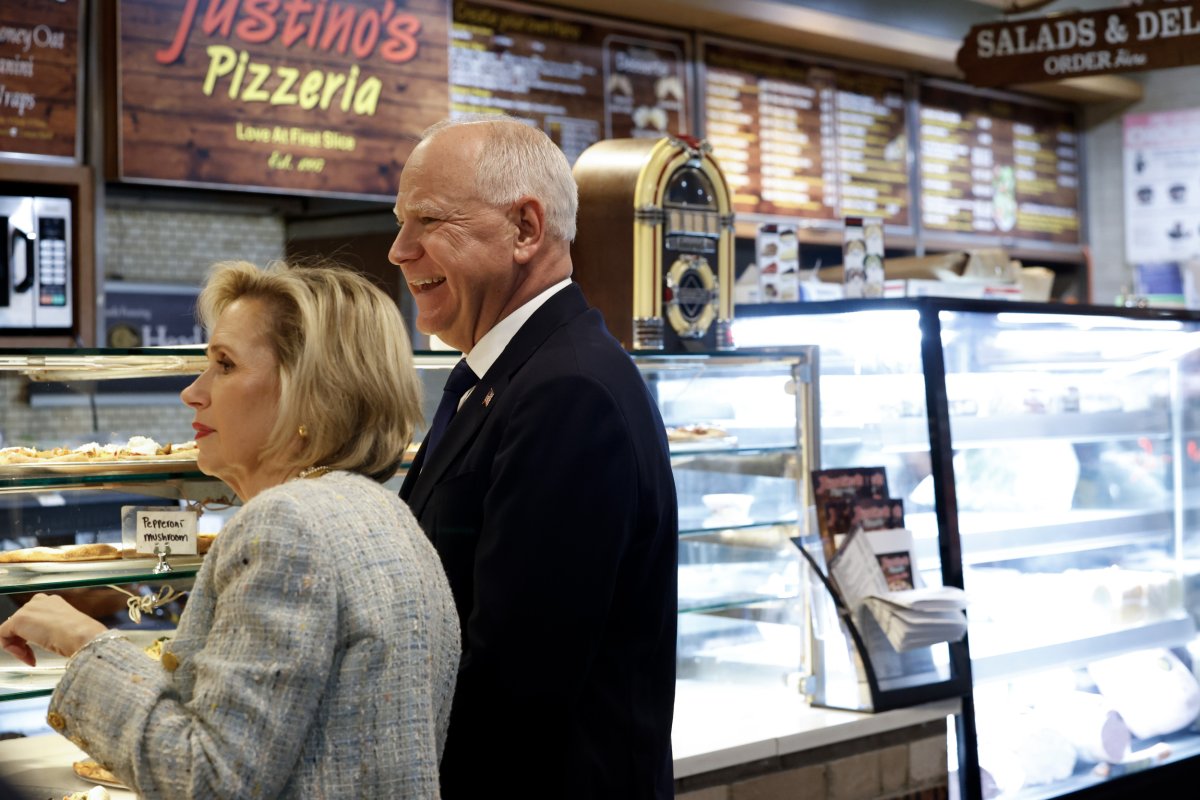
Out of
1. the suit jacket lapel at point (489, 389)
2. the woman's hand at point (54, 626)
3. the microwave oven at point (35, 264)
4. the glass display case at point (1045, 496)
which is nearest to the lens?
the woman's hand at point (54, 626)

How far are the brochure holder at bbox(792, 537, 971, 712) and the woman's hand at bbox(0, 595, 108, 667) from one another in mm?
1805

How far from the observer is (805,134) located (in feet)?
19.2

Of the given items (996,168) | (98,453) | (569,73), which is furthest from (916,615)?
(996,168)

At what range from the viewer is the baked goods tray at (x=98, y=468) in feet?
5.97

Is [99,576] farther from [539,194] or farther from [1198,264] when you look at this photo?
[1198,264]

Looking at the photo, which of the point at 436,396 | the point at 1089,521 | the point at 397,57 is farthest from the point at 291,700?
the point at 397,57

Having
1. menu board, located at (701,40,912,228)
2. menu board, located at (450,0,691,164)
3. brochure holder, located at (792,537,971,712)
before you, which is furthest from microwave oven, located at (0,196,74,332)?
menu board, located at (701,40,912,228)

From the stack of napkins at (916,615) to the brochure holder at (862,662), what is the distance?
0.05 meters

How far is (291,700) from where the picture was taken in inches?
47.9

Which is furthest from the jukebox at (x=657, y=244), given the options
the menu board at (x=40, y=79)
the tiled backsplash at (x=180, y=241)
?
the tiled backsplash at (x=180, y=241)

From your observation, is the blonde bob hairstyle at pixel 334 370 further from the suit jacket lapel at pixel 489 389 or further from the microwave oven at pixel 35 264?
the microwave oven at pixel 35 264

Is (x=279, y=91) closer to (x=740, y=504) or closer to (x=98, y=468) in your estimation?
(x=740, y=504)

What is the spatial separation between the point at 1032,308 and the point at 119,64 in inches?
102

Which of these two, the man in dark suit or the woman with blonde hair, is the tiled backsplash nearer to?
A: the man in dark suit
